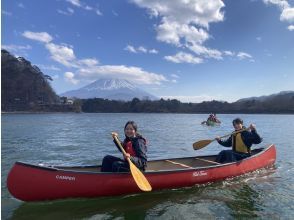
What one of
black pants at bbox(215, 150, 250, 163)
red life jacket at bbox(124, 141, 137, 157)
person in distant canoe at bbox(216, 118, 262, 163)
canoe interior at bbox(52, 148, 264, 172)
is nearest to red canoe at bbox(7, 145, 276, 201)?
red life jacket at bbox(124, 141, 137, 157)

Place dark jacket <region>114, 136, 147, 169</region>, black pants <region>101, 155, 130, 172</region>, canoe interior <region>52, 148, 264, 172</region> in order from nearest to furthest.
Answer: black pants <region>101, 155, 130, 172</region>, dark jacket <region>114, 136, 147, 169</region>, canoe interior <region>52, 148, 264, 172</region>

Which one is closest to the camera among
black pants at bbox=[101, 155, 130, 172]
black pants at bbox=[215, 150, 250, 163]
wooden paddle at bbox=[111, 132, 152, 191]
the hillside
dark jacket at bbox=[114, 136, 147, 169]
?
wooden paddle at bbox=[111, 132, 152, 191]

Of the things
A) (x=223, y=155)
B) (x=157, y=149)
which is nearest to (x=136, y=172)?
(x=223, y=155)

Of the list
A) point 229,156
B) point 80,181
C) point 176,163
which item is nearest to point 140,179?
point 80,181

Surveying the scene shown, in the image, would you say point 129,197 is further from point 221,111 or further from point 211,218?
point 221,111

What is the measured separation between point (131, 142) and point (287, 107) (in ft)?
422

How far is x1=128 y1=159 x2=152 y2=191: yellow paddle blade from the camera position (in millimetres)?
8273

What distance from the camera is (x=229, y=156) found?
11.4 meters

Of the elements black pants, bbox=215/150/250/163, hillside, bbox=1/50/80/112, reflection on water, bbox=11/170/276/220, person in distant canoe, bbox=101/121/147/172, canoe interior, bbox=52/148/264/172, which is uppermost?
hillside, bbox=1/50/80/112

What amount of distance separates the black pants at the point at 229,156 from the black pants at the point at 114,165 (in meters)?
4.03

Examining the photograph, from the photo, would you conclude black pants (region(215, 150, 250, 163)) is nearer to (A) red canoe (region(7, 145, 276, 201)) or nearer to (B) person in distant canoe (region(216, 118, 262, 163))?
(B) person in distant canoe (region(216, 118, 262, 163))

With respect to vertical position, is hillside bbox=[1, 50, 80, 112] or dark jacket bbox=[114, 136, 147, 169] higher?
hillside bbox=[1, 50, 80, 112]

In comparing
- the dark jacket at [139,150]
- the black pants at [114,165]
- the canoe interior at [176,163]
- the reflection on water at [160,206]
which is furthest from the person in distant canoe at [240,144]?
the black pants at [114,165]

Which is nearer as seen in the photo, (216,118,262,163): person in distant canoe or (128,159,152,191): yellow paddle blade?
(128,159,152,191): yellow paddle blade
